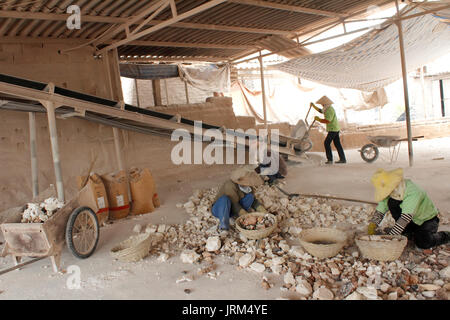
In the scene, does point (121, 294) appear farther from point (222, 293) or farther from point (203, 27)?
point (203, 27)

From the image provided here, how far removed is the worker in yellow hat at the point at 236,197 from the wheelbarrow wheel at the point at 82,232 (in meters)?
1.51

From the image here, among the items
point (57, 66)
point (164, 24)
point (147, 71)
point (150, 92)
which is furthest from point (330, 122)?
point (150, 92)

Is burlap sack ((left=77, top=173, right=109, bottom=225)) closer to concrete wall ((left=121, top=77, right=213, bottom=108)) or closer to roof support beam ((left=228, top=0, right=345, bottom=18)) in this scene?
roof support beam ((left=228, top=0, right=345, bottom=18))

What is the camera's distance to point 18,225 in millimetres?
3740

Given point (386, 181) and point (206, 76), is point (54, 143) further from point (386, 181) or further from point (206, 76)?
point (206, 76)

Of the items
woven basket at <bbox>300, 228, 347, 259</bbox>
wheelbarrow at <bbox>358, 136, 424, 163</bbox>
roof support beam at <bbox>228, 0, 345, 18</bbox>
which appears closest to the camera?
woven basket at <bbox>300, 228, 347, 259</bbox>

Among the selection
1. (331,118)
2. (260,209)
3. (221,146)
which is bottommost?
(260,209)

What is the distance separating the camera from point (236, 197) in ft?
16.0

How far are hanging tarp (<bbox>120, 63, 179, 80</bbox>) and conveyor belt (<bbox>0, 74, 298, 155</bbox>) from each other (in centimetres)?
176

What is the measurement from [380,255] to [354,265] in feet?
0.83

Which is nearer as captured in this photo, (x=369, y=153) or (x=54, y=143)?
(x=54, y=143)

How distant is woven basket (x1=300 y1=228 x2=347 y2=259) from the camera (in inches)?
140

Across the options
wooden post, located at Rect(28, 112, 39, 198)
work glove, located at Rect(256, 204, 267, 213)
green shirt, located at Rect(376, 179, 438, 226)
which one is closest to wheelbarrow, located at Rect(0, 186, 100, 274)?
wooden post, located at Rect(28, 112, 39, 198)

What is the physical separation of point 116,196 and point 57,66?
108 inches
